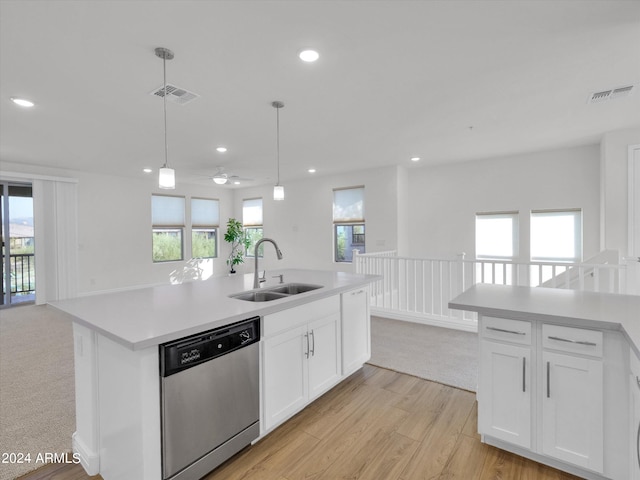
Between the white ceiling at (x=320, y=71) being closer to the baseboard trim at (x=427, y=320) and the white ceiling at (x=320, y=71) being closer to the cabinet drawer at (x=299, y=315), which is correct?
the cabinet drawer at (x=299, y=315)

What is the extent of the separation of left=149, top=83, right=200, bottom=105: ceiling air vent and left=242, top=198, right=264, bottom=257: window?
5714mm

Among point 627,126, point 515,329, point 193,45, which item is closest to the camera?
point 515,329

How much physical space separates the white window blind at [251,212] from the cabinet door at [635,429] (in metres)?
8.14

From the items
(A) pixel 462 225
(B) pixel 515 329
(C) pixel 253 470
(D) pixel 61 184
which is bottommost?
(C) pixel 253 470

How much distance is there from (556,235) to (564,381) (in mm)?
4618

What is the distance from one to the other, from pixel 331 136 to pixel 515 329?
11.2 ft

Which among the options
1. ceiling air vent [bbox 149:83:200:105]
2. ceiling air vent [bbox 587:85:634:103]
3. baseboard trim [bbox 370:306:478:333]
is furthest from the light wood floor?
ceiling air vent [bbox 587:85:634:103]

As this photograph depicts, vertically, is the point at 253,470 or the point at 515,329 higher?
the point at 515,329

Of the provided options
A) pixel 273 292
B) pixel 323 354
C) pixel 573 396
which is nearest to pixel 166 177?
pixel 273 292

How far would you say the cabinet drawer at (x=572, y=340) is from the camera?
62.9 inches

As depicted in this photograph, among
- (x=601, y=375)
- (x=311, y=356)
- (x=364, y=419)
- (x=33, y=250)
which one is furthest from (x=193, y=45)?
(x=33, y=250)

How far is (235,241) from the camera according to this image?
918 cm

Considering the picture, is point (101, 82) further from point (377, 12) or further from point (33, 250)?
point (33, 250)

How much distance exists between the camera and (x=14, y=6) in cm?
181
